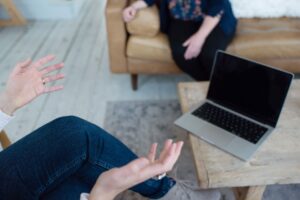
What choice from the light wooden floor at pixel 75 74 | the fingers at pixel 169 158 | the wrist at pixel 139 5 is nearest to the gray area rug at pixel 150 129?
the light wooden floor at pixel 75 74

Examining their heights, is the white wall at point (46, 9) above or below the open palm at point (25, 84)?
below

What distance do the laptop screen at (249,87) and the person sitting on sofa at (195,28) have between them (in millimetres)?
508

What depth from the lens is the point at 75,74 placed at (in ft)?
6.72

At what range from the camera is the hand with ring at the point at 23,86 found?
88 centimetres

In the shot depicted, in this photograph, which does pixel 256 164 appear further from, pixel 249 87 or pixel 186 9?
pixel 186 9

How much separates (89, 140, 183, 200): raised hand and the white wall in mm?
2610

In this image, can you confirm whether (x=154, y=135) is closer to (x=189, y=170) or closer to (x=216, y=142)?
(x=189, y=170)

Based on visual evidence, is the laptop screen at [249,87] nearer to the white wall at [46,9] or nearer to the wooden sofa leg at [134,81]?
the wooden sofa leg at [134,81]

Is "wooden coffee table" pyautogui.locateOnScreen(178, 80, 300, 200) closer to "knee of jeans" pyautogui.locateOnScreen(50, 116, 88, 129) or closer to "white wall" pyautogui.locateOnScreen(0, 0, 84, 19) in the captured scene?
"knee of jeans" pyautogui.locateOnScreen(50, 116, 88, 129)

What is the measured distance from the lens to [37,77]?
939 mm

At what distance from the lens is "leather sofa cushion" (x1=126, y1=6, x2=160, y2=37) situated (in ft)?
5.20

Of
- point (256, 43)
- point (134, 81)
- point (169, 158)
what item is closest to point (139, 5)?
point (134, 81)

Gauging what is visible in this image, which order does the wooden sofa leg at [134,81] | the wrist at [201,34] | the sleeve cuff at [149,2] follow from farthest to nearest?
the wooden sofa leg at [134,81]
the sleeve cuff at [149,2]
the wrist at [201,34]

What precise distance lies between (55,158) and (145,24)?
986mm
